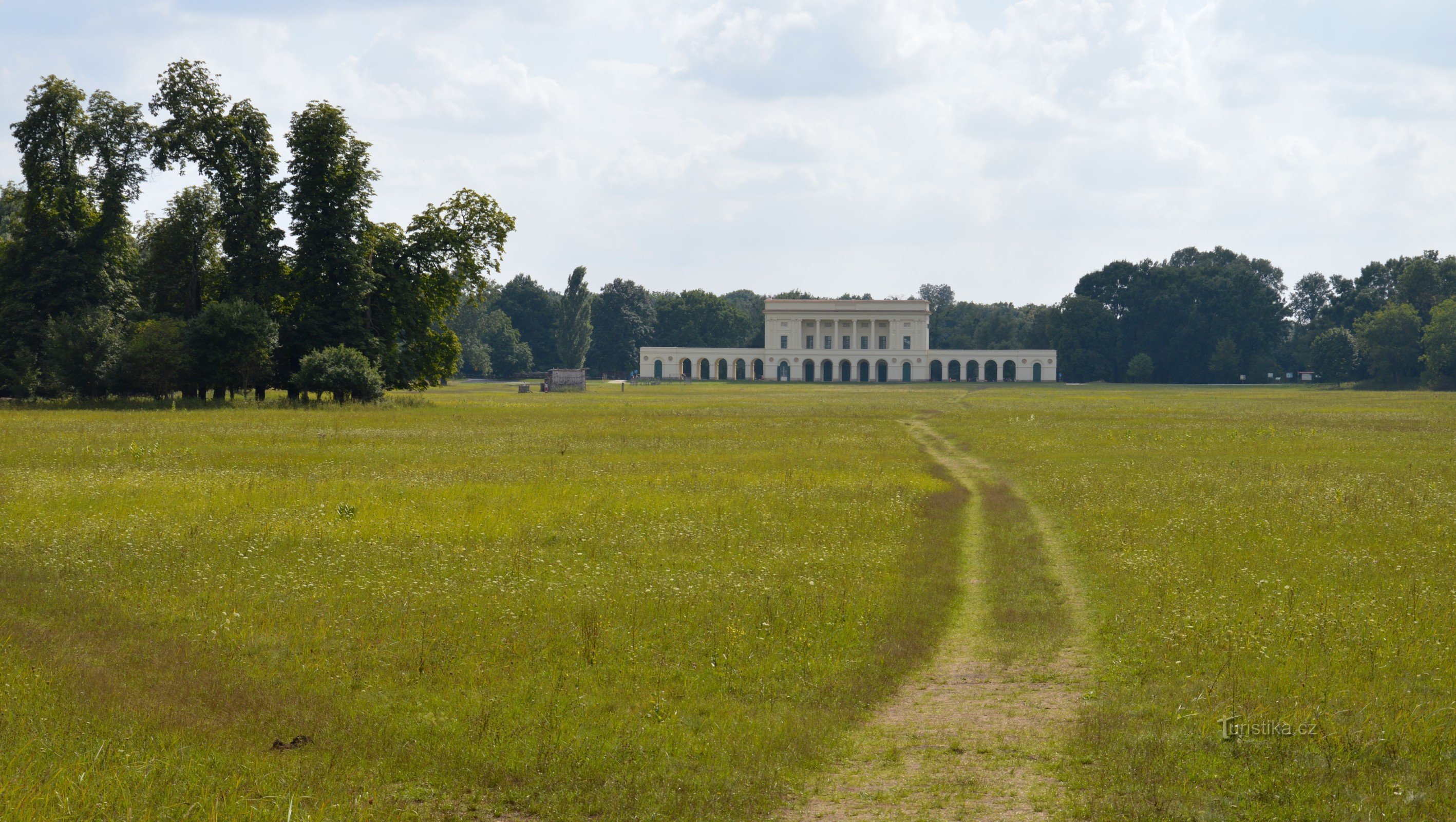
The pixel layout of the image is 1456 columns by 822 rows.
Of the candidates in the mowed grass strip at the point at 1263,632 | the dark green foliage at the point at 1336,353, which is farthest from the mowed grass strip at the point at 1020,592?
the dark green foliage at the point at 1336,353

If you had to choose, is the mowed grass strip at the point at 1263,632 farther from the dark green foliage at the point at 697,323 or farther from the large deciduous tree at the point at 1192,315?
the dark green foliage at the point at 697,323

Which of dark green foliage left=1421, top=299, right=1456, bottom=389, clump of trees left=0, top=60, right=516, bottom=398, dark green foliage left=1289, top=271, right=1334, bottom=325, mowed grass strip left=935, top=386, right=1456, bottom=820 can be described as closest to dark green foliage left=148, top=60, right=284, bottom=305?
clump of trees left=0, top=60, right=516, bottom=398

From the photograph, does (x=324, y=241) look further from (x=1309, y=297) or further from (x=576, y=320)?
(x=1309, y=297)

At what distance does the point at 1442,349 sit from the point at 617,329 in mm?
99667

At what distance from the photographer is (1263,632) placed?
11.9 meters

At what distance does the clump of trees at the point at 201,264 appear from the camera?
48.1 m

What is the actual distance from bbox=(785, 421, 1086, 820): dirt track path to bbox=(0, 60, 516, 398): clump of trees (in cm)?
4355

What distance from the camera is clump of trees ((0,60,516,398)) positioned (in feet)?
158

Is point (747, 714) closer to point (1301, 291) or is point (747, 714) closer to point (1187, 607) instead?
point (1187, 607)

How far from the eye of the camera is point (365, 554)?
607 inches

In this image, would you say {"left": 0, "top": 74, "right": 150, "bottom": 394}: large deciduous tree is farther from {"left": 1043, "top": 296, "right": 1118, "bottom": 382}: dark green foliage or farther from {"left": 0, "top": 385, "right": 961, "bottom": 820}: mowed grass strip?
{"left": 1043, "top": 296, "right": 1118, "bottom": 382}: dark green foliage

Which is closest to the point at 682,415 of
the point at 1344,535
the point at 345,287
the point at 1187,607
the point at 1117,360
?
the point at 345,287

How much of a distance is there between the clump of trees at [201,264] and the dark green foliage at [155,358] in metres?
0.07

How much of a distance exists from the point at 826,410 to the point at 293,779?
173 ft
